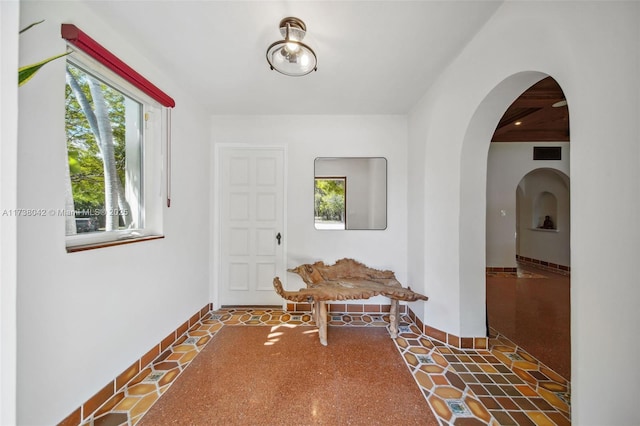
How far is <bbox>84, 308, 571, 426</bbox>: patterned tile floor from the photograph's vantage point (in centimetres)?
138

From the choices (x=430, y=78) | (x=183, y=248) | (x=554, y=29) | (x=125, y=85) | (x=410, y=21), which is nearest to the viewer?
(x=554, y=29)

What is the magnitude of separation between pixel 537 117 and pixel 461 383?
12.0 ft

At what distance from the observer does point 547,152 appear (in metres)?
4.69

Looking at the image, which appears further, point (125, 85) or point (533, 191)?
point (533, 191)

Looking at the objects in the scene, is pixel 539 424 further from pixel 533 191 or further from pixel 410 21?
pixel 533 191

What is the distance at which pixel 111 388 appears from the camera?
4.97 feet

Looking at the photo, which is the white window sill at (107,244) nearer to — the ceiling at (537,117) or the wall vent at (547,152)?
the ceiling at (537,117)

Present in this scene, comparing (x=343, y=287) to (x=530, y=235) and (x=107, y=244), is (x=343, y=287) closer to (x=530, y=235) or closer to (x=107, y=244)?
Answer: (x=107, y=244)

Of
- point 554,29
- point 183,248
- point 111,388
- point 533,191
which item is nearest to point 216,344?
point 111,388

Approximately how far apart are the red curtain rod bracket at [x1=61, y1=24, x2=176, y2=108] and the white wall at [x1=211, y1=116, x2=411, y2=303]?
3.40 feet

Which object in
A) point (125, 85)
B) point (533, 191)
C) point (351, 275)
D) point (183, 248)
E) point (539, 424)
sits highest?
point (125, 85)

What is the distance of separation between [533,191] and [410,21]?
21.4 ft

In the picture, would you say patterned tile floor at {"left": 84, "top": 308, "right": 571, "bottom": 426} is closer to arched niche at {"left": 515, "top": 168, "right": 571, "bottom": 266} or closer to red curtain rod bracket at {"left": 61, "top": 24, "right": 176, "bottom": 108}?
red curtain rod bracket at {"left": 61, "top": 24, "right": 176, "bottom": 108}

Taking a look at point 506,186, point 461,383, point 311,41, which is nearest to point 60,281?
point 311,41
